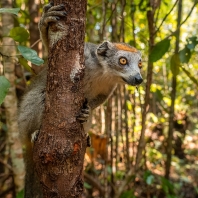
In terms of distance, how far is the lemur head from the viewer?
3.41 metres

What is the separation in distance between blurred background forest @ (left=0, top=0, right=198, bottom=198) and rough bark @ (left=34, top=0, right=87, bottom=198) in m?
0.27

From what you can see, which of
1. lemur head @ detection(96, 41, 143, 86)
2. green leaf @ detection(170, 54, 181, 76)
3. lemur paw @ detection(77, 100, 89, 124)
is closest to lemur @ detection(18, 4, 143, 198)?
lemur head @ detection(96, 41, 143, 86)

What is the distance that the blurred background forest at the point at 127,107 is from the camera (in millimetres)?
3896

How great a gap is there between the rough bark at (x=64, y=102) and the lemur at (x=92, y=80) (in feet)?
3.93

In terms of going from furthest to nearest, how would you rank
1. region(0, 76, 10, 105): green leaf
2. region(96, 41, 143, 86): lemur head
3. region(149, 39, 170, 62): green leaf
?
region(149, 39, 170, 62): green leaf
region(96, 41, 143, 86): lemur head
region(0, 76, 10, 105): green leaf

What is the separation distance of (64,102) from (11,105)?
205 cm

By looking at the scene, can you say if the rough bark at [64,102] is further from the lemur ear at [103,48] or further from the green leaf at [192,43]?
the green leaf at [192,43]

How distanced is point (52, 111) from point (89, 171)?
4.25 meters

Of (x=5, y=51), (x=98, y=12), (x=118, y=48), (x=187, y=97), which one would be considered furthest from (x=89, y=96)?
(x=187, y=97)

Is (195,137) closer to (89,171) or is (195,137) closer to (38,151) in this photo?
(89,171)

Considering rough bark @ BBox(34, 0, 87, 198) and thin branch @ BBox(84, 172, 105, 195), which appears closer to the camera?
rough bark @ BBox(34, 0, 87, 198)

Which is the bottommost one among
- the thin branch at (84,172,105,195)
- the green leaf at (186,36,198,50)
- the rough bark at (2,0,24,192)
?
the thin branch at (84,172,105,195)

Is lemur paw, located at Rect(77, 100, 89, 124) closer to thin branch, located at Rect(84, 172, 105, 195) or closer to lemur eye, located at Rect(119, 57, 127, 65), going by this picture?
lemur eye, located at Rect(119, 57, 127, 65)

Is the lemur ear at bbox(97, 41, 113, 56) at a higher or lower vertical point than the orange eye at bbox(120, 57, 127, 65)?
higher
